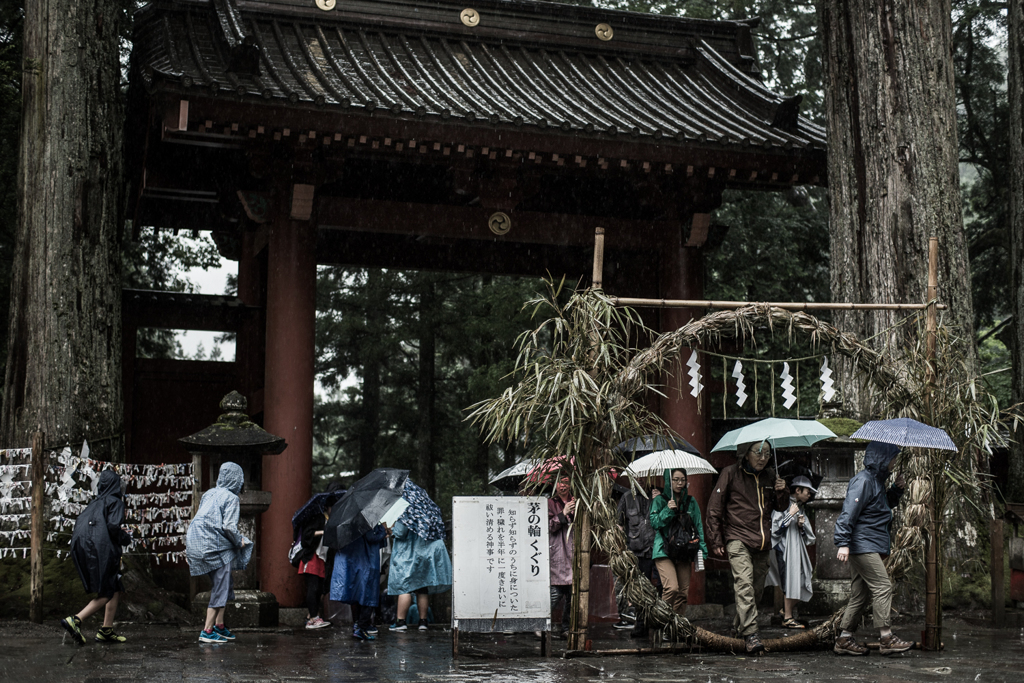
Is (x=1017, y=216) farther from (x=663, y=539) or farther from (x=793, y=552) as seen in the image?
(x=663, y=539)

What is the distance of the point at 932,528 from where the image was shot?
814cm

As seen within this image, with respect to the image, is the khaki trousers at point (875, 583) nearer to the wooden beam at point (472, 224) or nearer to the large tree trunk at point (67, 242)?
the wooden beam at point (472, 224)

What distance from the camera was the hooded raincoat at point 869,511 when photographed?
7.68 metres

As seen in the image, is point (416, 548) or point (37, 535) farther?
point (37, 535)

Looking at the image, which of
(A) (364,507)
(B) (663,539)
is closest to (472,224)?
(A) (364,507)

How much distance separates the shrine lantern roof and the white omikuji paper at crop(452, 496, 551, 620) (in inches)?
186

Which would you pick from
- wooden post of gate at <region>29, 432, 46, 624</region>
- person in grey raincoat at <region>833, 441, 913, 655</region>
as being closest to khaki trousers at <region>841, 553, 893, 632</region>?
person in grey raincoat at <region>833, 441, 913, 655</region>

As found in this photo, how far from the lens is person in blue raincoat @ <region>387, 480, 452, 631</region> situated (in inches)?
375

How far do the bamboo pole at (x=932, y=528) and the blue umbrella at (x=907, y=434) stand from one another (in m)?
0.59

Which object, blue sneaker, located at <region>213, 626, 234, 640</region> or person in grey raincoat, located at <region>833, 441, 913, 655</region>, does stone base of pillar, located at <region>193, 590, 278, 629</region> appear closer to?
blue sneaker, located at <region>213, 626, 234, 640</region>

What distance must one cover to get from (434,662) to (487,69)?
27.9 feet

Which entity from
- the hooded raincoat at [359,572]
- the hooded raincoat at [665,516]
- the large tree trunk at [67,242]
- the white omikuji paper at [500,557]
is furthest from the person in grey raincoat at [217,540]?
the hooded raincoat at [665,516]

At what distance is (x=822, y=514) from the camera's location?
1072 cm

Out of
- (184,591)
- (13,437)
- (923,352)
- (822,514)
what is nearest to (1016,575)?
(822,514)
